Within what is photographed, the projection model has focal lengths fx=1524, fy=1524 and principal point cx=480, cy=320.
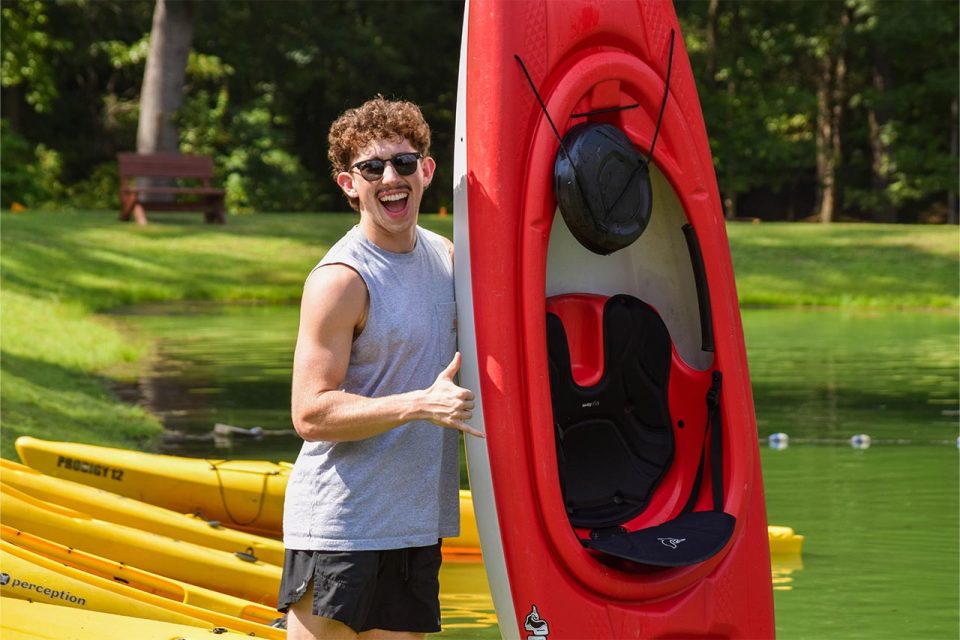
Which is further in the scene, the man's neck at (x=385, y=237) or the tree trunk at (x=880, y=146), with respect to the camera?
the tree trunk at (x=880, y=146)

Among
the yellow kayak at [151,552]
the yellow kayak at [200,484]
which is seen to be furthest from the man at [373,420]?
the yellow kayak at [200,484]

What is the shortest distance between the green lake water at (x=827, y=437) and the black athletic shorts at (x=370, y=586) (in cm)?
226

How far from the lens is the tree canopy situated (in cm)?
2775

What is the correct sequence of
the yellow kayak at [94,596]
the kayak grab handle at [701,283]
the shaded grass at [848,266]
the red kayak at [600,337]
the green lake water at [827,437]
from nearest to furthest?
the red kayak at [600,337] → the kayak grab handle at [701,283] → the yellow kayak at [94,596] → the green lake water at [827,437] → the shaded grass at [848,266]

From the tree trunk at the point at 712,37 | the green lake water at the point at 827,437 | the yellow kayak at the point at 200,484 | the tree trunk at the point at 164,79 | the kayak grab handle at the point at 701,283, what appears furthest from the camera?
the tree trunk at the point at 712,37

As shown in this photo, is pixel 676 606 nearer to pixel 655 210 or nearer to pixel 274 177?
pixel 655 210

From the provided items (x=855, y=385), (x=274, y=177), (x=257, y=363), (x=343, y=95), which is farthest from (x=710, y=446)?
(x=343, y=95)

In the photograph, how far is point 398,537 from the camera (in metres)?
3.14

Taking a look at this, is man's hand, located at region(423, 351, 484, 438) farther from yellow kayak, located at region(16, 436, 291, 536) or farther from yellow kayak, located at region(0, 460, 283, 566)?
yellow kayak, located at region(16, 436, 291, 536)

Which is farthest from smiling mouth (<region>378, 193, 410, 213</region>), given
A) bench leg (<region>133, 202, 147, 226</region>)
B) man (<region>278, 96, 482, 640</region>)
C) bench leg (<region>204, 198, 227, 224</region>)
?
bench leg (<region>204, 198, 227, 224</region>)

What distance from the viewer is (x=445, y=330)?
338 centimetres

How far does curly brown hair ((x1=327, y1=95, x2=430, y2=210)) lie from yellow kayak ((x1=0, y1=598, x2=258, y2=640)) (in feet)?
4.91

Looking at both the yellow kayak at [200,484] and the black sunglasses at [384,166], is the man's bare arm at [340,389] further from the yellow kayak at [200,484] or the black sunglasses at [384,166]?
the yellow kayak at [200,484]

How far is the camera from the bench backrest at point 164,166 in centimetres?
2084
